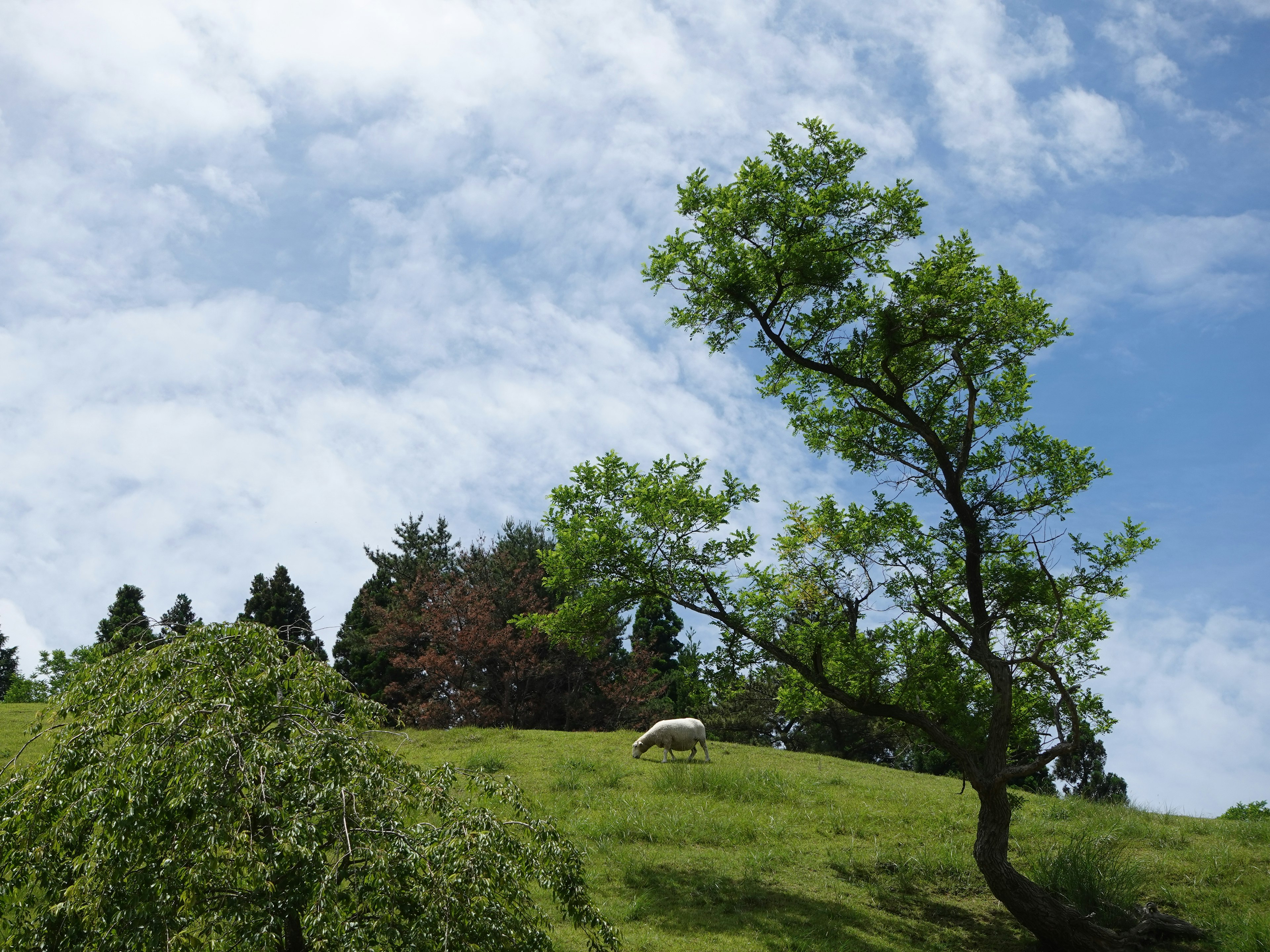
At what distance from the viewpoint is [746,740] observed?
3997cm

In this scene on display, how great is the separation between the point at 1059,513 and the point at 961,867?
20.8ft

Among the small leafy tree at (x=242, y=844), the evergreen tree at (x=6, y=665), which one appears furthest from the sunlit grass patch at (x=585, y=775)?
the evergreen tree at (x=6, y=665)

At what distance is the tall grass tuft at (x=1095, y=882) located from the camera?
41.5ft

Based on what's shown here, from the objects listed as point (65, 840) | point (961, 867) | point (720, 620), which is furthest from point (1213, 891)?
point (65, 840)

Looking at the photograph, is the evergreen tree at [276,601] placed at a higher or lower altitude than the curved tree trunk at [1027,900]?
higher

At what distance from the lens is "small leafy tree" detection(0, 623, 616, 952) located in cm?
587

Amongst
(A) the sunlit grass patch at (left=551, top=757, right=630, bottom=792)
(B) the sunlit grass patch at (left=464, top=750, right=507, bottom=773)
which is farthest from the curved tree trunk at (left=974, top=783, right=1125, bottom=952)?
(B) the sunlit grass patch at (left=464, top=750, right=507, bottom=773)

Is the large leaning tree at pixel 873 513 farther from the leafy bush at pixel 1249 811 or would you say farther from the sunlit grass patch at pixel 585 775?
the leafy bush at pixel 1249 811

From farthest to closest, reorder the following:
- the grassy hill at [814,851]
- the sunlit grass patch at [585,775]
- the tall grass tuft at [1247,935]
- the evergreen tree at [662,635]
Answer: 1. the evergreen tree at [662,635]
2. the sunlit grass patch at [585,775]
3. the grassy hill at [814,851]
4. the tall grass tuft at [1247,935]

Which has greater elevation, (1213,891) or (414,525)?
(414,525)

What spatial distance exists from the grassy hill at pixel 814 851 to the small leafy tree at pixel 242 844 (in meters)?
3.44

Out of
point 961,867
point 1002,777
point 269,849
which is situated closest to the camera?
point 269,849

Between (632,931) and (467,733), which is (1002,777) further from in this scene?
(467,733)

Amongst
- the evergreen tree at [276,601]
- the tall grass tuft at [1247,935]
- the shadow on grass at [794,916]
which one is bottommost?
the shadow on grass at [794,916]
